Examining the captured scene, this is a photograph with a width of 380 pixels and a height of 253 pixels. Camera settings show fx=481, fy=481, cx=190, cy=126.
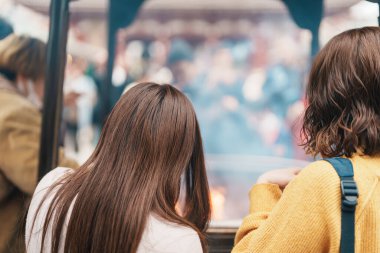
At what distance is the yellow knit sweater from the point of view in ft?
3.91

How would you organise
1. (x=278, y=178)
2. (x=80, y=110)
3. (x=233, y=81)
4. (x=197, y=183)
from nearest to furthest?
(x=278, y=178), (x=197, y=183), (x=80, y=110), (x=233, y=81)

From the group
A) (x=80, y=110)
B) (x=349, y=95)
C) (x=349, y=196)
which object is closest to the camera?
(x=349, y=196)

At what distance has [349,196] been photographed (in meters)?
1.17

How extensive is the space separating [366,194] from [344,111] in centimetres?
26

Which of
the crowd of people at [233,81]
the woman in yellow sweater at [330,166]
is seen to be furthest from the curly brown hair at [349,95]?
the crowd of people at [233,81]

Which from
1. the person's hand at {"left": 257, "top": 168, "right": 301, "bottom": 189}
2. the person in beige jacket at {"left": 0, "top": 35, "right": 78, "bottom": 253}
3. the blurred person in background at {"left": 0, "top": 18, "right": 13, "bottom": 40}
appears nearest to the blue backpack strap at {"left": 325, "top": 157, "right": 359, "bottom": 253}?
the person's hand at {"left": 257, "top": 168, "right": 301, "bottom": 189}

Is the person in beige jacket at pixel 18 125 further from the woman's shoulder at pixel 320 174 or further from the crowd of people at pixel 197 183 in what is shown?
the woman's shoulder at pixel 320 174

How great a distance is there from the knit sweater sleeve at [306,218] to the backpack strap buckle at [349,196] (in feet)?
0.06

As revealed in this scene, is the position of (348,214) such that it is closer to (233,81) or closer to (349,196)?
(349,196)

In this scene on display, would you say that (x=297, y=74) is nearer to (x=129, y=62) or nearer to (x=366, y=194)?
(x=129, y=62)

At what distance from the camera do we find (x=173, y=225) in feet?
4.61

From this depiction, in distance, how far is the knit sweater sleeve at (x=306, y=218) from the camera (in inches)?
47.3

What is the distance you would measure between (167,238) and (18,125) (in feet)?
6.11

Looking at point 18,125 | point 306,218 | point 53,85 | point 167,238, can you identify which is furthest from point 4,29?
point 306,218
